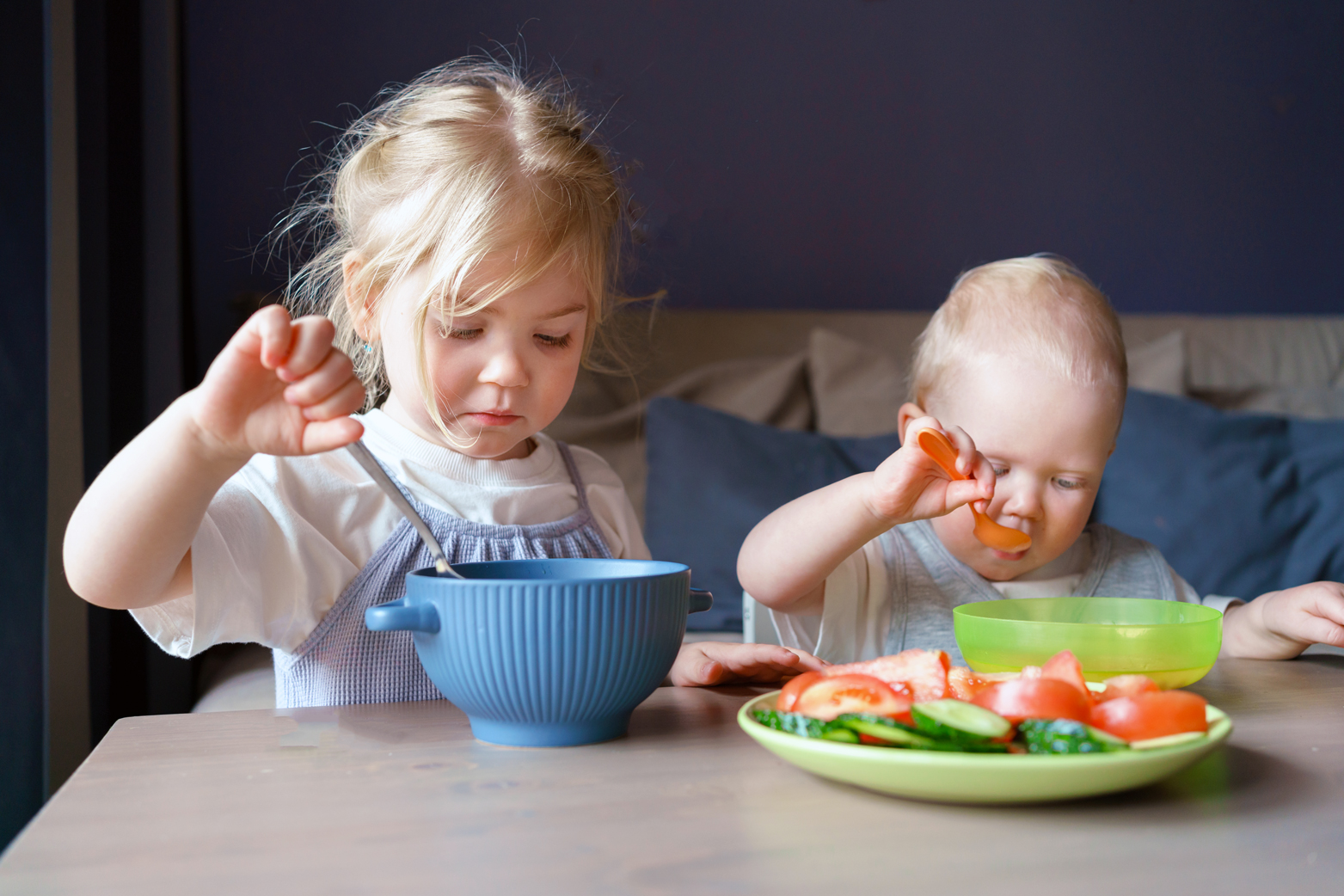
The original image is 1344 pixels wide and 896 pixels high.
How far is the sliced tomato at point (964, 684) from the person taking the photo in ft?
1.91

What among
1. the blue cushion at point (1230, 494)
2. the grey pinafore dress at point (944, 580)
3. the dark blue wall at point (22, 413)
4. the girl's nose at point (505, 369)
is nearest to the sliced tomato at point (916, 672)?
the girl's nose at point (505, 369)

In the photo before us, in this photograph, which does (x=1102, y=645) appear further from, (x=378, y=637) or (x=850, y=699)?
(x=378, y=637)

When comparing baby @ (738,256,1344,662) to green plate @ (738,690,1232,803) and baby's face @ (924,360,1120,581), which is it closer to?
baby's face @ (924,360,1120,581)

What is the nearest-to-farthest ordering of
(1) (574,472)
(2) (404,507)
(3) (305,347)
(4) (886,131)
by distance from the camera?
1. (3) (305,347)
2. (2) (404,507)
3. (1) (574,472)
4. (4) (886,131)

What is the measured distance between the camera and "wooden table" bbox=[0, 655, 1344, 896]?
1.32 feet

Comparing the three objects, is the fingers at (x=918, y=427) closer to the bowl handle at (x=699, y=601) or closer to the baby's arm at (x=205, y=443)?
the bowl handle at (x=699, y=601)

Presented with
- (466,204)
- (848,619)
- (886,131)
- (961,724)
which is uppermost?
(886,131)

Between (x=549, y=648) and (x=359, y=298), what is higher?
(x=359, y=298)

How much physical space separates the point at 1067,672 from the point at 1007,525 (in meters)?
0.52

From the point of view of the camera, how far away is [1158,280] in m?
2.52

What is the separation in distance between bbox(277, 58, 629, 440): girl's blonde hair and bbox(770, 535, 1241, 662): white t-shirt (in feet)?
1.12

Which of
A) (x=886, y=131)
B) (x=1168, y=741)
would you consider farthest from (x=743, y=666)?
(x=886, y=131)

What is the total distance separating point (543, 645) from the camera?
55cm

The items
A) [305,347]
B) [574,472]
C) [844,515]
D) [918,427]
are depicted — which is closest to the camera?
[305,347]
